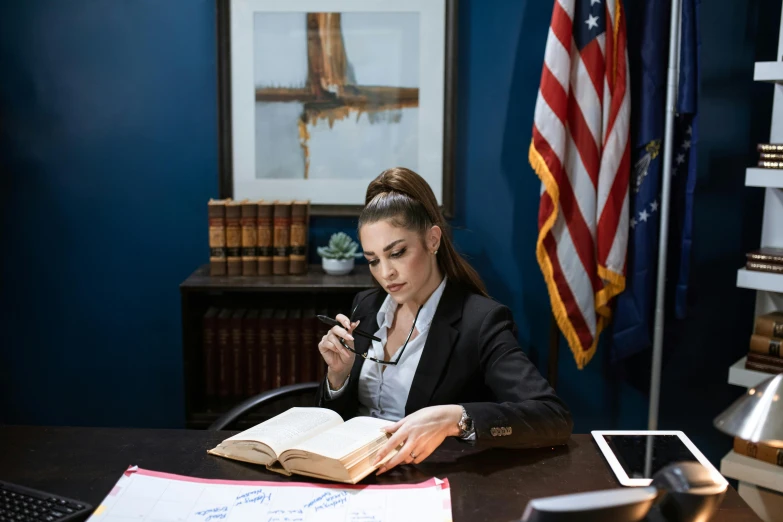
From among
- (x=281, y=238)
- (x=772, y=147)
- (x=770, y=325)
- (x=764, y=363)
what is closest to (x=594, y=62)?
(x=772, y=147)

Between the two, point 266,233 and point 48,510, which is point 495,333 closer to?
point 48,510

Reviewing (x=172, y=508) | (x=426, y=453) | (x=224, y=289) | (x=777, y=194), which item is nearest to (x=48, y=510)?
(x=172, y=508)

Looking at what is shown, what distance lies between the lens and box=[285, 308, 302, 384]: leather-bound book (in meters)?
3.03

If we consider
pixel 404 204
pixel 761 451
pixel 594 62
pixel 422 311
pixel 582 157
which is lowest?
pixel 761 451

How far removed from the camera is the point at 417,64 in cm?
323

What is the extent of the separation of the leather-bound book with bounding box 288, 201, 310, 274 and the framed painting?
0.73 ft

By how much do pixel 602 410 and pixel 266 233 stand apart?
5.59ft

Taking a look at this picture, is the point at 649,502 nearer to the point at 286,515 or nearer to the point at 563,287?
the point at 286,515

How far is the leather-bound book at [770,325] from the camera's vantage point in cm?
272

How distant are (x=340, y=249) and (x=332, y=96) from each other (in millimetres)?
658

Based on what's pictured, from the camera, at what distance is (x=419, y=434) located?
1.50 metres

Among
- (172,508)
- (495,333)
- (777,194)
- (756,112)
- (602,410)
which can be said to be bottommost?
→ (602,410)

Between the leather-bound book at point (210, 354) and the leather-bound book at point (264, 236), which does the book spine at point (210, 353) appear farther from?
the leather-bound book at point (264, 236)

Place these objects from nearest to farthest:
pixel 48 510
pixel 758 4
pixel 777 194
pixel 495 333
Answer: pixel 48 510 < pixel 495 333 < pixel 777 194 < pixel 758 4
